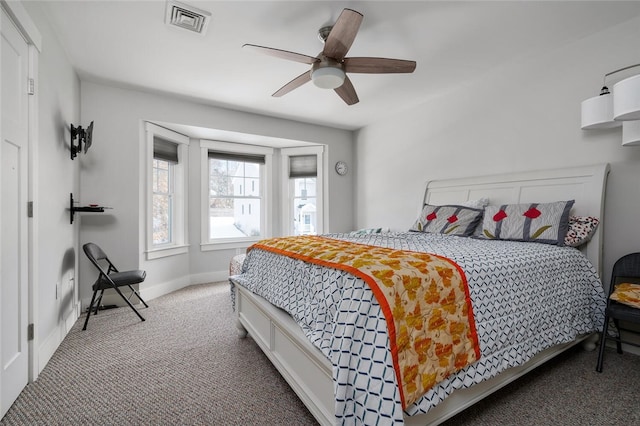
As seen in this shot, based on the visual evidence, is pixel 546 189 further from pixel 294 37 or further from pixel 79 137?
pixel 79 137

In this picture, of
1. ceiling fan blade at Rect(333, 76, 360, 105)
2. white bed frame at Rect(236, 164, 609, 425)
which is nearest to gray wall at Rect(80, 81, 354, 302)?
white bed frame at Rect(236, 164, 609, 425)

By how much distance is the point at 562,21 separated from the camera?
7.45 ft

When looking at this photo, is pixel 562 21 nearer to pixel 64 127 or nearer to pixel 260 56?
pixel 260 56

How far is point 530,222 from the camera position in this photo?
237cm

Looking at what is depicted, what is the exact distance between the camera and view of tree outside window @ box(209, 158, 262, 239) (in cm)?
467

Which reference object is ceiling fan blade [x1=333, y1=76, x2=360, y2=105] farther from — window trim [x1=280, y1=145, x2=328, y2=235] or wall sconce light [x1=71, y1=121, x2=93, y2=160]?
wall sconce light [x1=71, y1=121, x2=93, y2=160]

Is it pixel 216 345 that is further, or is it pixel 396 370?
pixel 216 345

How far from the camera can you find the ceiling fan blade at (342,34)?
1711 mm

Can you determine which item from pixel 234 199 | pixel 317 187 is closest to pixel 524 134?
pixel 317 187

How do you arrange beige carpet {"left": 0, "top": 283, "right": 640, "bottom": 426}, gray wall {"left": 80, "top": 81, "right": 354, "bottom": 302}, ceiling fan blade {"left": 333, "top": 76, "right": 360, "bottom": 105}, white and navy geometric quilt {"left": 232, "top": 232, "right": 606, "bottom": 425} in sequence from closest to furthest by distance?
white and navy geometric quilt {"left": 232, "top": 232, "right": 606, "bottom": 425}
beige carpet {"left": 0, "top": 283, "right": 640, "bottom": 426}
ceiling fan blade {"left": 333, "top": 76, "right": 360, "bottom": 105}
gray wall {"left": 80, "top": 81, "right": 354, "bottom": 302}

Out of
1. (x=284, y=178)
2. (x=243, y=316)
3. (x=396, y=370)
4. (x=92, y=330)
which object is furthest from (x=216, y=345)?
(x=284, y=178)

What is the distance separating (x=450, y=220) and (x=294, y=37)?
2212 millimetres

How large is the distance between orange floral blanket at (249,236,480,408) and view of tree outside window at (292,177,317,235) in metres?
3.66

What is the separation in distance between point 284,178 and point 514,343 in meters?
4.08
